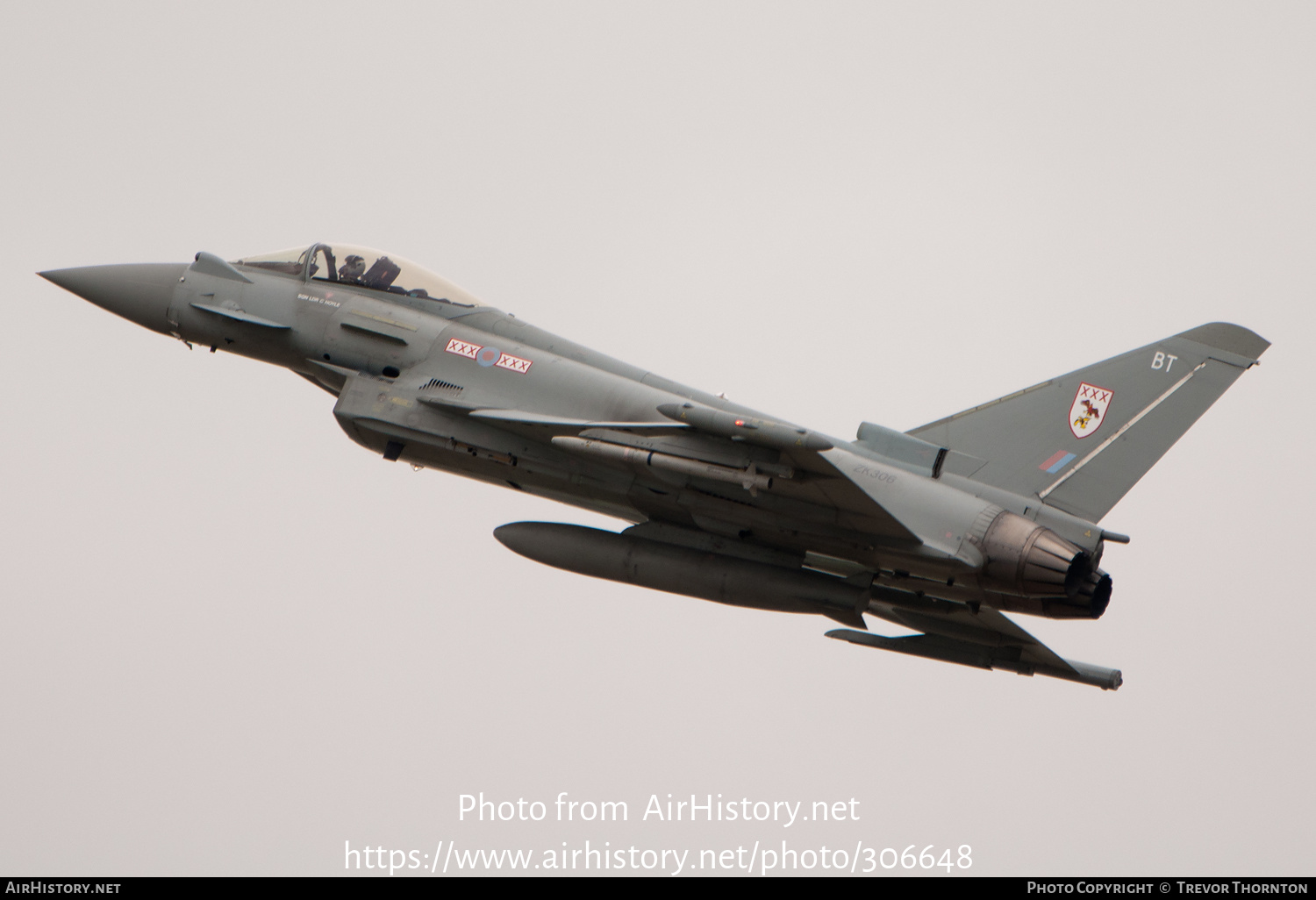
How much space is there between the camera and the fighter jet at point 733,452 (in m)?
14.3

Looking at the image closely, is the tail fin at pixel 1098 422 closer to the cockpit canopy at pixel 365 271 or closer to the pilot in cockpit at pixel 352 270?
the cockpit canopy at pixel 365 271

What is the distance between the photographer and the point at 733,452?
1420 centimetres

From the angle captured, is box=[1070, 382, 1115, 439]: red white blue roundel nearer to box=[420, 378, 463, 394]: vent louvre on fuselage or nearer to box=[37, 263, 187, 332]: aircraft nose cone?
box=[420, 378, 463, 394]: vent louvre on fuselage

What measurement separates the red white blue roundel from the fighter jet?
0.02 meters

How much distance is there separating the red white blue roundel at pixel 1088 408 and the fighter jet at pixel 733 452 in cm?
2

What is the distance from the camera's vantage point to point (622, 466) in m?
14.5

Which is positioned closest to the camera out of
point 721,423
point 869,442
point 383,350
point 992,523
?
Result: point 721,423

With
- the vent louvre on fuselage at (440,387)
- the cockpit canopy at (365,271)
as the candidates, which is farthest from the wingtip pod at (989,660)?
the cockpit canopy at (365,271)

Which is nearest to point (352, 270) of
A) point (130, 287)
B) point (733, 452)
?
point (130, 287)

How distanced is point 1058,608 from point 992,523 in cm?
116

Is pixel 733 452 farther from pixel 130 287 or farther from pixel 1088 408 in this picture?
pixel 130 287

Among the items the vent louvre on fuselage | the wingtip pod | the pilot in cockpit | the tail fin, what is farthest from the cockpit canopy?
the wingtip pod

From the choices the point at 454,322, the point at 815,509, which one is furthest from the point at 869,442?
the point at 454,322

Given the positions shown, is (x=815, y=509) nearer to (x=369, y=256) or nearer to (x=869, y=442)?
(x=869, y=442)
